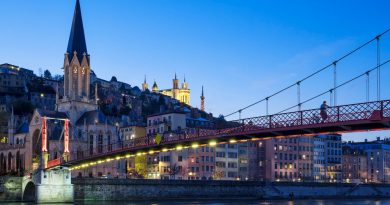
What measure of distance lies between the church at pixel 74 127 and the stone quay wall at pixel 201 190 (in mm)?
15930

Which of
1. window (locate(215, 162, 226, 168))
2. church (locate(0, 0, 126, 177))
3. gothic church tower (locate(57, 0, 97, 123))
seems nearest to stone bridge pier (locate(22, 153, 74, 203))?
church (locate(0, 0, 126, 177))

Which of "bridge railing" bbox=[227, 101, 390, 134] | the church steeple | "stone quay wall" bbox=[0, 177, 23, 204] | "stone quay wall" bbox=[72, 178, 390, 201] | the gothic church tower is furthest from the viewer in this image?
the church steeple

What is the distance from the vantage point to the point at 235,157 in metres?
132

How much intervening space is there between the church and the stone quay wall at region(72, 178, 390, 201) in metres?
15.9

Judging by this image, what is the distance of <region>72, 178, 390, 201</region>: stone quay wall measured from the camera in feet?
292

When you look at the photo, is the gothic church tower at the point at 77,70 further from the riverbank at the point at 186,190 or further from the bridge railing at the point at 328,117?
the bridge railing at the point at 328,117

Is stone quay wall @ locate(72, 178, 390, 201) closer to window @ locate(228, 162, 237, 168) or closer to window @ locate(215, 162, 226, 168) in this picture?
window @ locate(215, 162, 226, 168)

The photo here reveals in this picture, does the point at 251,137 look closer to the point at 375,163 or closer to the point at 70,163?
the point at 70,163

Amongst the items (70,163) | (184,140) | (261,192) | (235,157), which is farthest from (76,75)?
(184,140)

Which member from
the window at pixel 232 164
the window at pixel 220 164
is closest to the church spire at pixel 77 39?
the window at pixel 220 164

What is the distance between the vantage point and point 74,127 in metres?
122

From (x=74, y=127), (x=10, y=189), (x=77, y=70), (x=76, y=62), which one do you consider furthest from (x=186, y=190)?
(x=76, y=62)

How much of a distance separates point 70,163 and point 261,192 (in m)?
43.6

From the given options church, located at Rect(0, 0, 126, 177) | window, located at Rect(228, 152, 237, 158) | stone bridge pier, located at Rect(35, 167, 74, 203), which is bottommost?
stone bridge pier, located at Rect(35, 167, 74, 203)
